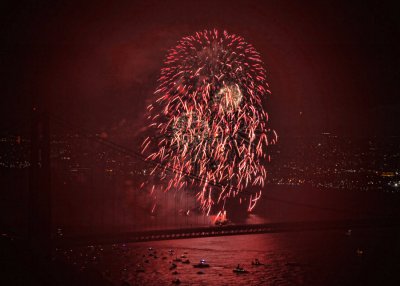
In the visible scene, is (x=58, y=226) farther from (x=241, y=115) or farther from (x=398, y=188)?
(x=398, y=188)

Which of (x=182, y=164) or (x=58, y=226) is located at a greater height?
(x=182, y=164)

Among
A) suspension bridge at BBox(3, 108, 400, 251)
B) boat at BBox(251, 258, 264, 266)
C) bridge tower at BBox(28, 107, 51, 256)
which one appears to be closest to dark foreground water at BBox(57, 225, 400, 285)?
boat at BBox(251, 258, 264, 266)

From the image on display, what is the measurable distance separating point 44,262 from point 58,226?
3677 centimetres

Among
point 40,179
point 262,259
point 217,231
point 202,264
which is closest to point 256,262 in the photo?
point 262,259

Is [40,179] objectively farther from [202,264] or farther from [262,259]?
[262,259]

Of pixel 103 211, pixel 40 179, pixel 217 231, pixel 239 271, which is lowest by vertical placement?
pixel 239 271

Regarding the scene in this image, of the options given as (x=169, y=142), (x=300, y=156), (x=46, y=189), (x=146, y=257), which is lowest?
(x=146, y=257)

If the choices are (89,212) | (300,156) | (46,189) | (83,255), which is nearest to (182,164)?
(83,255)

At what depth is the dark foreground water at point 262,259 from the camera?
3022cm

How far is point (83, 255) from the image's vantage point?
32031mm

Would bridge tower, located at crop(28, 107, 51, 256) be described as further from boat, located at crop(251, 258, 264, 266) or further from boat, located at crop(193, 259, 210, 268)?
boat, located at crop(251, 258, 264, 266)

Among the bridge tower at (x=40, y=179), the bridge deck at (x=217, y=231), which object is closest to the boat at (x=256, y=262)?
the bridge deck at (x=217, y=231)

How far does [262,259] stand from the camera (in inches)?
1463

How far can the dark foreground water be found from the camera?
1190 inches
